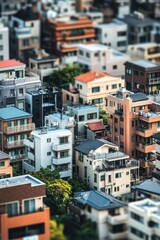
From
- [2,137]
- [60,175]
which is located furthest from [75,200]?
[2,137]

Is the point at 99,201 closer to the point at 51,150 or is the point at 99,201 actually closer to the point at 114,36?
the point at 51,150

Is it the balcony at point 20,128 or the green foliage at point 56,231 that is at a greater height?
the balcony at point 20,128

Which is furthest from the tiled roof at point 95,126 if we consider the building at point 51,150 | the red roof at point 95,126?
the building at point 51,150

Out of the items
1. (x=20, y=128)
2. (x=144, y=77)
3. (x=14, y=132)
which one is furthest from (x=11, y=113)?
(x=144, y=77)

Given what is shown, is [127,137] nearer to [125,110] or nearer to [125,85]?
[125,110]

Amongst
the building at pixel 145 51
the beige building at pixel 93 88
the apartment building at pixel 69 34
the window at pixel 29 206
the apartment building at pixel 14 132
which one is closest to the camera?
the window at pixel 29 206

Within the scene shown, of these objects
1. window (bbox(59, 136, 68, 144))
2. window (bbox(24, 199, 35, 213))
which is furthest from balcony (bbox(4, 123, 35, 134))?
window (bbox(24, 199, 35, 213))

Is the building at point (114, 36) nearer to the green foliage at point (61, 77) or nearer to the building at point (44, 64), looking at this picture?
the building at point (44, 64)
